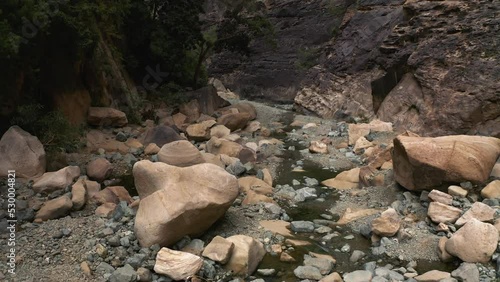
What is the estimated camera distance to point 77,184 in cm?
793

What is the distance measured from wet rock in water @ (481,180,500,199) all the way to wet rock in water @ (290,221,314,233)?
3007 millimetres

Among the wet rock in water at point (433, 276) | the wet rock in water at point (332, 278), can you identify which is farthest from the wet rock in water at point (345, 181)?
the wet rock in water at point (332, 278)

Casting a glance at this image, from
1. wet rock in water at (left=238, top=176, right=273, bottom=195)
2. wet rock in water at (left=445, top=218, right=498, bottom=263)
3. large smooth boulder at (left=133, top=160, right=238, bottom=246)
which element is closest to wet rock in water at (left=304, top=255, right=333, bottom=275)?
large smooth boulder at (left=133, top=160, right=238, bottom=246)

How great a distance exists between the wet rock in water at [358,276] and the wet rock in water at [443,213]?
6.29 feet

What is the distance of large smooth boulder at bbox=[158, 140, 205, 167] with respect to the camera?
895 cm

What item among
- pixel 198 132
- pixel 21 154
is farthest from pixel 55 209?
pixel 198 132

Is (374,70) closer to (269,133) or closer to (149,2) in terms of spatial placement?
(269,133)

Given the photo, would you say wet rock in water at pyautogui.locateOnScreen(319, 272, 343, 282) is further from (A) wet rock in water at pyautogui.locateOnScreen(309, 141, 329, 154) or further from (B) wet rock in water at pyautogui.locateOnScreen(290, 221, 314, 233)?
(A) wet rock in water at pyautogui.locateOnScreen(309, 141, 329, 154)

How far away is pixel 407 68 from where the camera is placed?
50.4 ft

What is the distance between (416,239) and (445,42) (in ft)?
32.7

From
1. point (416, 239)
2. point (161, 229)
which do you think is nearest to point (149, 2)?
point (161, 229)

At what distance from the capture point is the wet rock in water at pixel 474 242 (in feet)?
18.2

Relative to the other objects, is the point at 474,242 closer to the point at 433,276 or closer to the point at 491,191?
the point at 433,276

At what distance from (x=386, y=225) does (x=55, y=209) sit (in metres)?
5.21
